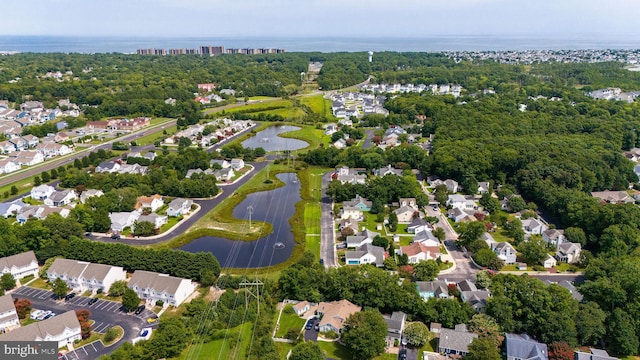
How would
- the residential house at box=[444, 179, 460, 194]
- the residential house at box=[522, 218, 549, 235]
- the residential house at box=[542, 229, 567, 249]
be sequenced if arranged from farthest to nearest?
the residential house at box=[444, 179, 460, 194] < the residential house at box=[522, 218, 549, 235] < the residential house at box=[542, 229, 567, 249]

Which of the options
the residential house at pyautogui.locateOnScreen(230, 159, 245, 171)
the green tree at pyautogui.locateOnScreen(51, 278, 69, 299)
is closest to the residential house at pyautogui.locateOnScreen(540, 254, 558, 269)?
the green tree at pyautogui.locateOnScreen(51, 278, 69, 299)

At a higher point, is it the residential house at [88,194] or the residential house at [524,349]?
the residential house at [88,194]

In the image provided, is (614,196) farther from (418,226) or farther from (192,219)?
(192,219)

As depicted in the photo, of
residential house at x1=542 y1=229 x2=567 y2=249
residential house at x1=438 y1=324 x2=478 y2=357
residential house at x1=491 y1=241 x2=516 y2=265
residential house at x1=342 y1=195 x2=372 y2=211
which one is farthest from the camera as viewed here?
residential house at x1=342 y1=195 x2=372 y2=211

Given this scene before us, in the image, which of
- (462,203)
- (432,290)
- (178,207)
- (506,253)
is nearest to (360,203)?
(462,203)

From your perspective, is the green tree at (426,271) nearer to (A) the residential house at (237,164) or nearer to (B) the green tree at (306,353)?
(B) the green tree at (306,353)

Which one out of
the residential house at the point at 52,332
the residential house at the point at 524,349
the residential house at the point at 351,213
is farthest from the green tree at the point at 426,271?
the residential house at the point at 52,332

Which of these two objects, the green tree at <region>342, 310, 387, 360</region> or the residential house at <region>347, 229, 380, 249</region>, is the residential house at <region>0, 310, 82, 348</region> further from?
the residential house at <region>347, 229, 380, 249</region>
